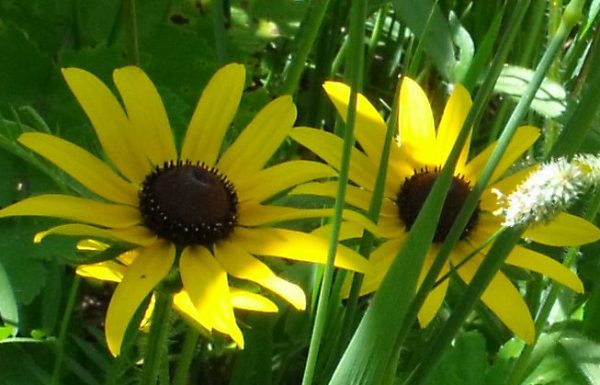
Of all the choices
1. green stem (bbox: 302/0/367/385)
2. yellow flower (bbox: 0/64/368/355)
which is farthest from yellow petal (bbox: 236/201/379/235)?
green stem (bbox: 302/0/367/385)

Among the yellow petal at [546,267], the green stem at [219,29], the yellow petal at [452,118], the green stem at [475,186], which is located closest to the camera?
the green stem at [475,186]

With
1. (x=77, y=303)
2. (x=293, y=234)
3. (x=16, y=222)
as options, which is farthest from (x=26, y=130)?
(x=77, y=303)

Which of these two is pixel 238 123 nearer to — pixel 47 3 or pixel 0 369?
pixel 47 3

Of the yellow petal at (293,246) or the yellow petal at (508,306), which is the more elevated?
the yellow petal at (293,246)

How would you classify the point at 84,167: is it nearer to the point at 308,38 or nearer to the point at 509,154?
the point at 308,38

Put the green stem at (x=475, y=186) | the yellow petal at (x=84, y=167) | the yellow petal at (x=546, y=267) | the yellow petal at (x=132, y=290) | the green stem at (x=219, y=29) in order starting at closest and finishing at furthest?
the green stem at (x=475, y=186), the yellow petal at (x=132, y=290), the yellow petal at (x=84, y=167), the yellow petal at (x=546, y=267), the green stem at (x=219, y=29)

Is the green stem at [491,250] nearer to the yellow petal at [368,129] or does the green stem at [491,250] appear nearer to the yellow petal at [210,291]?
the yellow petal at [210,291]

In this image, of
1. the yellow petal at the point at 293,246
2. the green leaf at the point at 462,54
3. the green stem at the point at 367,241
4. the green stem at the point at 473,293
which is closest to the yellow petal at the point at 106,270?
the yellow petal at the point at 293,246
